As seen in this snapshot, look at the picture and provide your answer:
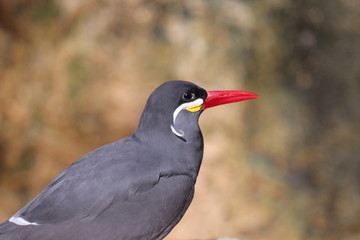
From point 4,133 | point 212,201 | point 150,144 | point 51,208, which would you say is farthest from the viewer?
point 4,133

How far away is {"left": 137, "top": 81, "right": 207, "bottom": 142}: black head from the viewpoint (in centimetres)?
219

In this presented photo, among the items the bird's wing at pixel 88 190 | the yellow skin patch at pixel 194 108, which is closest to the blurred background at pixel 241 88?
the yellow skin patch at pixel 194 108

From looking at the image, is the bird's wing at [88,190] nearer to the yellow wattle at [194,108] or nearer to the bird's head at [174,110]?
the bird's head at [174,110]

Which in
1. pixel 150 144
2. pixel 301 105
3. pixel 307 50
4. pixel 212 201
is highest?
pixel 307 50

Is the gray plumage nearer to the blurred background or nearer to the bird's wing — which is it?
the bird's wing

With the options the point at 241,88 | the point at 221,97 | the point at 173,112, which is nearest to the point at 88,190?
the point at 173,112

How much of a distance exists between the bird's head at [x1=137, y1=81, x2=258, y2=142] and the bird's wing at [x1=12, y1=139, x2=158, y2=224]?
0.14 meters

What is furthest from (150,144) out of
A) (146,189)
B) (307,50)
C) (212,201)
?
(307,50)

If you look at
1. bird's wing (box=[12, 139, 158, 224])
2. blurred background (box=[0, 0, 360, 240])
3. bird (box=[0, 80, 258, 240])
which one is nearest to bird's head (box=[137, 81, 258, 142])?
bird (box=[0, 80, 258, 240])

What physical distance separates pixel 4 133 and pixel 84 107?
0.70m

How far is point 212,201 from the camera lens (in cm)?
427

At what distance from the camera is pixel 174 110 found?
2201 mm

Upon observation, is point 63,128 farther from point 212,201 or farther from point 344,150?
point 344,150

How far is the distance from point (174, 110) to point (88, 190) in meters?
0.44
